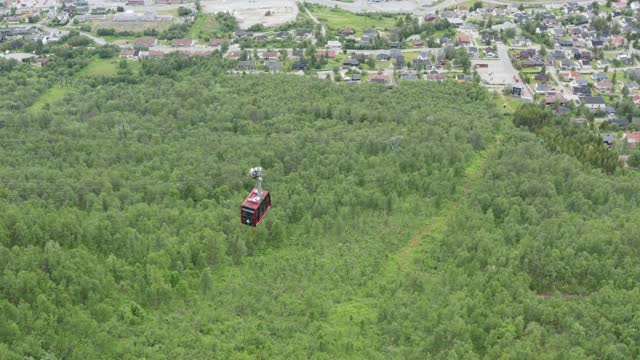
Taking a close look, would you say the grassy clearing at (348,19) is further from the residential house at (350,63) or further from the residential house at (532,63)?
the residential house at (532,63)

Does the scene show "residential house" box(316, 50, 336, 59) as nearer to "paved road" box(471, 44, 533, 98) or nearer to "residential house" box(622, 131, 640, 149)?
"paved road" box(471, 44, 533, 98)

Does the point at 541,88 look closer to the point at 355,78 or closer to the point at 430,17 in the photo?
the point at 355,78

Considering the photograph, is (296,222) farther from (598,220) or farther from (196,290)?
(598,220)

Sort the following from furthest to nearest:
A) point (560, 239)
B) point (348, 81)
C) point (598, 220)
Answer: point (348, 81), point (598, 220), point (560, 239)

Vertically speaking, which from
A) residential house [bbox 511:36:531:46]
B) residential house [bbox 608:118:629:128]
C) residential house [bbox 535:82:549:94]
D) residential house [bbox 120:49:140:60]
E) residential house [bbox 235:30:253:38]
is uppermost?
residential house [bbox 235:30:253:38]

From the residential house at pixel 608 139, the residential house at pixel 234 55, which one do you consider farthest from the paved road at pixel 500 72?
the residential house at pixel 234 55

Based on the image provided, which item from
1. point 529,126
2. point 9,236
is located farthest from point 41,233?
point 529,126

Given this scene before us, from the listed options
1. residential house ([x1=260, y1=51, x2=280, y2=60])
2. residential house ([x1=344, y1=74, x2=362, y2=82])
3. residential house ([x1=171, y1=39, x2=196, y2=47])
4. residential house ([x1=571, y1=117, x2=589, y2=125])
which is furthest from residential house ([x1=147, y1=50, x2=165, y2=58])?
residential house ([x1=571, y1=117, x2=589, y2=125])

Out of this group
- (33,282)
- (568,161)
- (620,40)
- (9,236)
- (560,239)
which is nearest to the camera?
(33,282)
